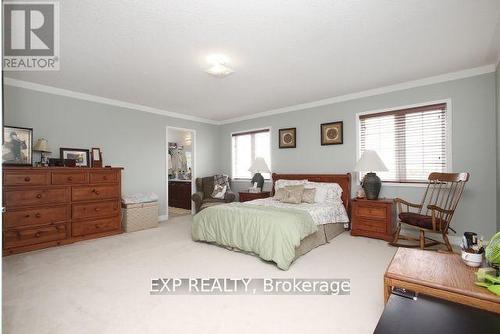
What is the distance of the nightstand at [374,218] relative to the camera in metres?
3.77

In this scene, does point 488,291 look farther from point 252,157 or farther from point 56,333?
point 252,157

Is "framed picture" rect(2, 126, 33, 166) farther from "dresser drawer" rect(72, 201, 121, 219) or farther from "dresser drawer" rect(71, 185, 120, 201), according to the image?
"dresser drawer" rect(72, 201, 121, 219)

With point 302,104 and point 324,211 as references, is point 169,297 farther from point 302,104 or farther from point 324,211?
point 302,104

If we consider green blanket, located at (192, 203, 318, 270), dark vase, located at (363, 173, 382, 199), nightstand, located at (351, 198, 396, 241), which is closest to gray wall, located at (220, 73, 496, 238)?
dark vase, located at (363, 173, 382, 199)

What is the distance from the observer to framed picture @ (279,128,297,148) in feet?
17.4

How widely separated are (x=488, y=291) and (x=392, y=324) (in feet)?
2.29

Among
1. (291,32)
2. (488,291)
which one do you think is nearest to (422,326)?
(488,291)

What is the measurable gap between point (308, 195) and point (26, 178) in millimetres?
4149

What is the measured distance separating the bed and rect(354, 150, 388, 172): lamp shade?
772 mm

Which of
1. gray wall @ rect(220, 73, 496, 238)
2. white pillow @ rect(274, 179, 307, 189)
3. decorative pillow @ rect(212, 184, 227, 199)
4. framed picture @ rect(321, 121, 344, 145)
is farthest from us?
decorative pillow @ rect(212, 184, 227, 199)

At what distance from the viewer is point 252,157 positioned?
615 centimetres

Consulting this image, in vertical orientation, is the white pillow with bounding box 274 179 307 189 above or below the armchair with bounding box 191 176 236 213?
above

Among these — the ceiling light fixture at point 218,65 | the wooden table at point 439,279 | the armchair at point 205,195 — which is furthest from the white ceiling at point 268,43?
A: the armchair at point 205,195

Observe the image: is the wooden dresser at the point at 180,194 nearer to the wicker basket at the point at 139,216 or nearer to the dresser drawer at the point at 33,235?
the wicker basket at the point at 139,216
